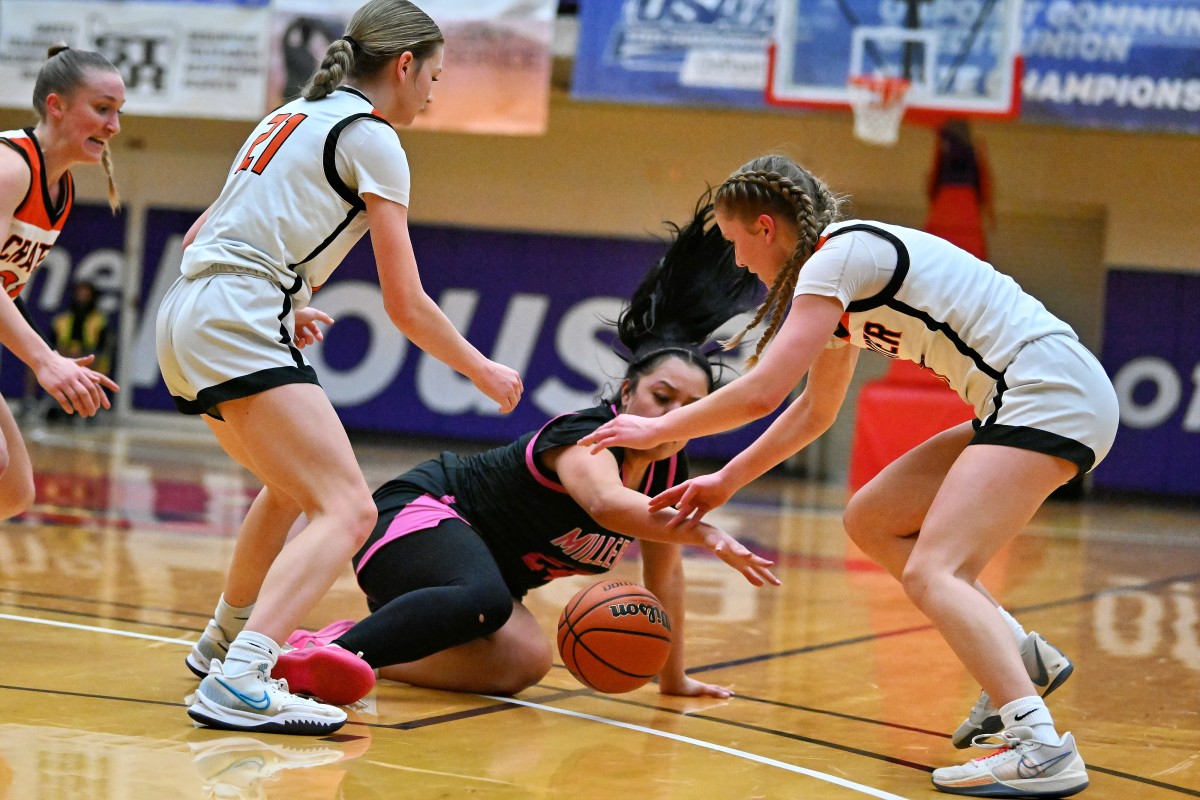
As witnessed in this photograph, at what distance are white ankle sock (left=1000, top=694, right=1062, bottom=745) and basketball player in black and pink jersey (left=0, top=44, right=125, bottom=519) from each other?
9.28ft

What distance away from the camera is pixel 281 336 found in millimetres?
3285

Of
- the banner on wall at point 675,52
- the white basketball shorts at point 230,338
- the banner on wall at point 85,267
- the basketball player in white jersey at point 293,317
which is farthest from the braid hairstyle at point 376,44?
the banner on wall at point 85,267

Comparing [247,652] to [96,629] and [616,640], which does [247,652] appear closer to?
[616,640]

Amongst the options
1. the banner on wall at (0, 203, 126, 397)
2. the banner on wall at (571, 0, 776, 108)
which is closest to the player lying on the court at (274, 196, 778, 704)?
the banner on wall at (571, 0, 776, 108)

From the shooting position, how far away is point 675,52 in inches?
447

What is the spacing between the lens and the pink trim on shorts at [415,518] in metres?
3.96

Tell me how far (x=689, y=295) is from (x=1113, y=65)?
7831mm

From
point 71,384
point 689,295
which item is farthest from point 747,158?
point 71,384

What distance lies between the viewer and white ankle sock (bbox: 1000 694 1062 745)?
3.05m

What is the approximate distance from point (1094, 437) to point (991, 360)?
0.30 m

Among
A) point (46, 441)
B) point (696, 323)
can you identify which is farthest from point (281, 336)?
point (46, 441)

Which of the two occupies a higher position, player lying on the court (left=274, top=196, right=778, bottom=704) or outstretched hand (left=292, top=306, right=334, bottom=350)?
outstretched hand (left=292, top=306, right=334, bottom=350)

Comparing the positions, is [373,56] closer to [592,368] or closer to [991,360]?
[991,360]

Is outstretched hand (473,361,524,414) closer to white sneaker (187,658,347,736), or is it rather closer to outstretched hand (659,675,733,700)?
white sneaker (187,658,347,736)
